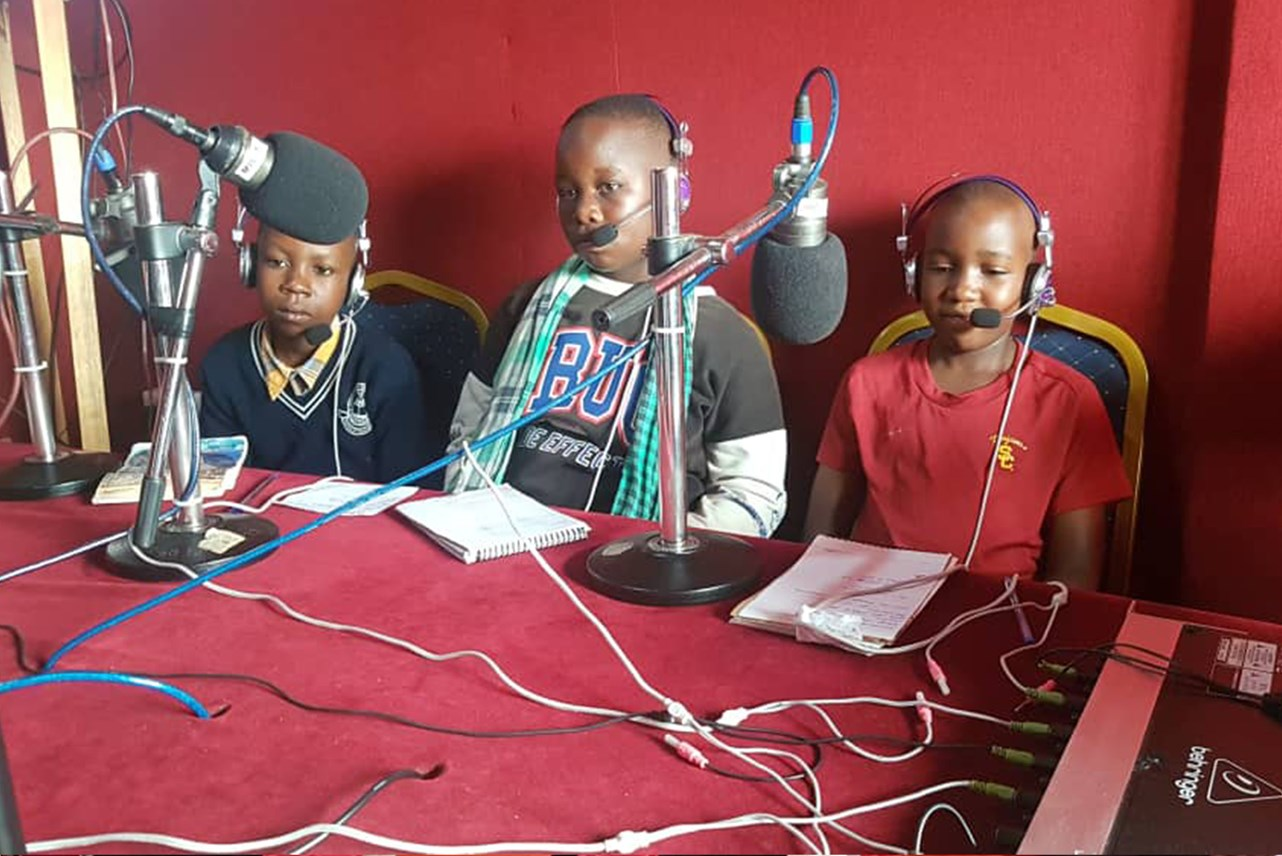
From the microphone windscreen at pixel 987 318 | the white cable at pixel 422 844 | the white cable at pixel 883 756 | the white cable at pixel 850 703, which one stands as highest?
the microphone windscreen at pixel 987 318

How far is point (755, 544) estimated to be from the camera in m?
1.05

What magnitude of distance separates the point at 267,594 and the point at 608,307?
0.46m

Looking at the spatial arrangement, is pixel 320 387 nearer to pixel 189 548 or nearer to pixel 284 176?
pixel 189 548

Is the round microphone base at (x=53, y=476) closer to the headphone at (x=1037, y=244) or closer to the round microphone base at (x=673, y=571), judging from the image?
the round microphone base at (x=673, y=571)

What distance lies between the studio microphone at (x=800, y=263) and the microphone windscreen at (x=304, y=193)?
1.24 feet

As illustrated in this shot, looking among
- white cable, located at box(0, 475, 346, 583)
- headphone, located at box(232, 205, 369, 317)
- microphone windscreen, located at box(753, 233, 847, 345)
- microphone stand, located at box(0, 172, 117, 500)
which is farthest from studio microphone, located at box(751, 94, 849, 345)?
headphone, located at box(232, 205, 369, 317)

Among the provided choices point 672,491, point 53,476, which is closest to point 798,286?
point 672,491

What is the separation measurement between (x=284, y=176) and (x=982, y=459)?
0.98m

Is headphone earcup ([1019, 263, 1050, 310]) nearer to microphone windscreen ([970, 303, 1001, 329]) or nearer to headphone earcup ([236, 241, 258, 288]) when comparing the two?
microphone windscreen ([970, 303, 1001, 329])

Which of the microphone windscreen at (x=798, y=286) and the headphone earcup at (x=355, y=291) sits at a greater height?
the microphone windscreen at (x=798, y=286)

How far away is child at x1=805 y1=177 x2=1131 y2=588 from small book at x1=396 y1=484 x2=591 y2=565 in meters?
0.57

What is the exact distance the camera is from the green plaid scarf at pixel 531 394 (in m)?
1.50

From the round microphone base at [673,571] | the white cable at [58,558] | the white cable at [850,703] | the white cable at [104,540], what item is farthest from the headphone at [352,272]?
the white cable at [850,703]

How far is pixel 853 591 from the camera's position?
2.98ft
